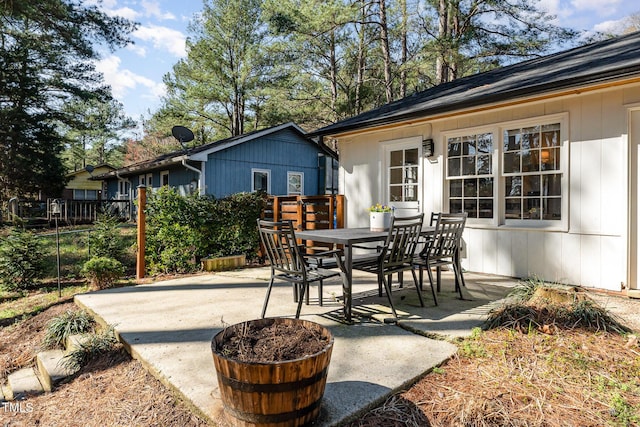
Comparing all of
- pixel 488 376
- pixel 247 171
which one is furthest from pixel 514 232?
pixel 247 171

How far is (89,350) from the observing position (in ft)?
9.16

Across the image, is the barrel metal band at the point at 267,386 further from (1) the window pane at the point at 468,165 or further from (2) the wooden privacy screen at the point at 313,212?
(2) the wooden privacy screen at the point at 313,212

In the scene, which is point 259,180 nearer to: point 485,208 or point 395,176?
point 395,176

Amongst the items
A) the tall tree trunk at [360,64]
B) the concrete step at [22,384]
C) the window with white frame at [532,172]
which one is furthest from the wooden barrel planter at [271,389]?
the tall tree trunk at [360,64]

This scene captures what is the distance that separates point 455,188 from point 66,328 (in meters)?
5.08

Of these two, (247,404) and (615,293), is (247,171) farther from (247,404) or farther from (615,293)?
(247,404)

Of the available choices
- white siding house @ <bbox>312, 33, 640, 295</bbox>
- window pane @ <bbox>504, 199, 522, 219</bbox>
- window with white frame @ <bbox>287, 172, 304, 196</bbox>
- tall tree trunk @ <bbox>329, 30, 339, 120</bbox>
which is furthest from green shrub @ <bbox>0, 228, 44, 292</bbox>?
tall tree trunk @ <bbox>329, 30, 339, 120</bbox>

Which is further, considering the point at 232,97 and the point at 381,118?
the point at 232,97

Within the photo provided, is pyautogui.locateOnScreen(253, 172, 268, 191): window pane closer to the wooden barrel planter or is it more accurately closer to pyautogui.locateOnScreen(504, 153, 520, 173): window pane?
pyautogui.locateOnScreen(504, 153, 520, 173): window pane

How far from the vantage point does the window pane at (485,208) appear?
506 cm

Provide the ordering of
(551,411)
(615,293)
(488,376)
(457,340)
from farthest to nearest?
1. (615,293)
2. (457,340)
3. (488,376)
4. (551,411)

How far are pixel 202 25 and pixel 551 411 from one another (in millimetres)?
20299

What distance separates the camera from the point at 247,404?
4.99ft

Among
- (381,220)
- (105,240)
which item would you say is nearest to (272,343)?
(381,220)
